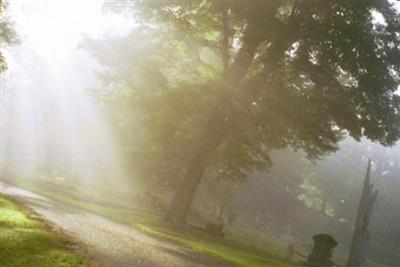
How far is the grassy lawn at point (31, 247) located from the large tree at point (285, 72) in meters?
13.6

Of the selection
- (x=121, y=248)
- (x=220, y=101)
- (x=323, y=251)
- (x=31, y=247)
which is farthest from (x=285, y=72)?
(x=31, y=247)

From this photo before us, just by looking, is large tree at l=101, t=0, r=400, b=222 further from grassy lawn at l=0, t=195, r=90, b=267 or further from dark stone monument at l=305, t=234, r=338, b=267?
grassy lawn at l=0, t=195, r=90, b=267

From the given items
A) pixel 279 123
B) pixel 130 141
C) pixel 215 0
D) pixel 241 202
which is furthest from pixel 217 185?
pixel 215 0

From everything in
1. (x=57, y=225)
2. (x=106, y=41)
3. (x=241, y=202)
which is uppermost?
(x=106, y=41)

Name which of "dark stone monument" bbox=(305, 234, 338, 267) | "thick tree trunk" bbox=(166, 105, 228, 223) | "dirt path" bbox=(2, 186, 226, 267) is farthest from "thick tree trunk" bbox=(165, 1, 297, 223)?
"dark stone monument" bbox=(305, 234, 338, 267)

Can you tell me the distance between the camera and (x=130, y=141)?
53.4 meters

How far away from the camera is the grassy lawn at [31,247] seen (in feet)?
38.5

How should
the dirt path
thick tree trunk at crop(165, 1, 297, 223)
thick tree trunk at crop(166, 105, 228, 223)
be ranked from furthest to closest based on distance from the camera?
thick tree trunk at crop(166, 105, 228, 223), thick tree trunk at crop(165, 1, 297, 223), the dirt path

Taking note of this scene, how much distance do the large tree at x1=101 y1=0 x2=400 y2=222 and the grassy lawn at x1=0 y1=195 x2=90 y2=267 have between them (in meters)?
13.6

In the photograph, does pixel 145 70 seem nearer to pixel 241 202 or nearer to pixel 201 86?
pixel 201 86

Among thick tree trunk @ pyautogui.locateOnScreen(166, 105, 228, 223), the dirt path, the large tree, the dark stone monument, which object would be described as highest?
the large tree

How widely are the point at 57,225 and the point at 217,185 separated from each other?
46997 mm

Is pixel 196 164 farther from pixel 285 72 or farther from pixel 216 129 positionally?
pixel 285 72

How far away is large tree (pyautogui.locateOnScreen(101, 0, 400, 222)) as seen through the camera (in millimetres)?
25812
